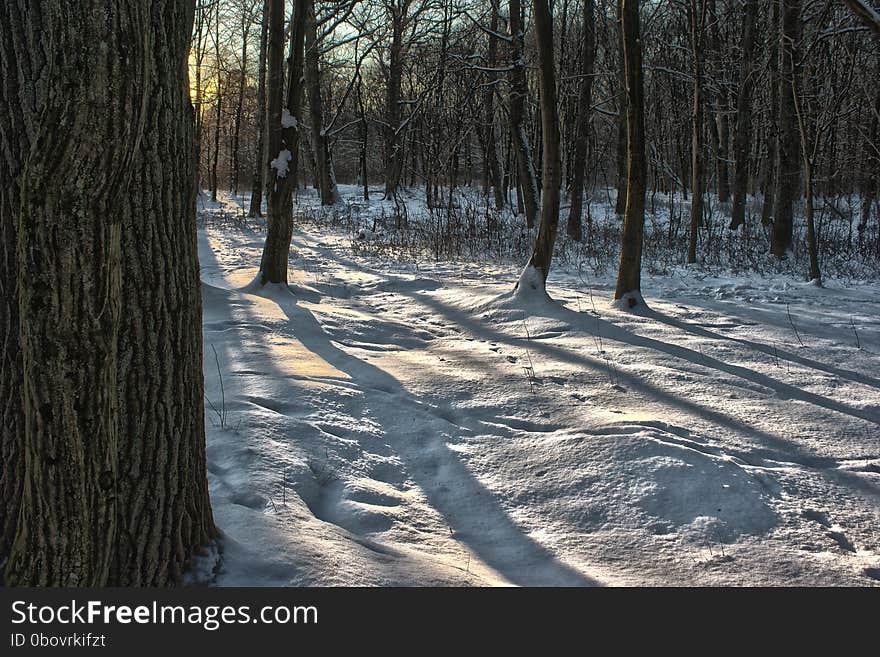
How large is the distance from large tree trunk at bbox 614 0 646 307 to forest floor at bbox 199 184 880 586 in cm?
54

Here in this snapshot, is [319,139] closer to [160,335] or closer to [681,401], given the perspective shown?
[681,401]

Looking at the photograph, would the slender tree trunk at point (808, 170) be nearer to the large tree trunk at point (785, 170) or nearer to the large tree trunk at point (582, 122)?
the large tree trunk at point (785, 170)

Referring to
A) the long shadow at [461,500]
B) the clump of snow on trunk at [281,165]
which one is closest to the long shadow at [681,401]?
the long shadow at [461,500]

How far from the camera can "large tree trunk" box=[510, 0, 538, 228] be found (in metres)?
12.7

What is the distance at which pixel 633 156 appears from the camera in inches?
278

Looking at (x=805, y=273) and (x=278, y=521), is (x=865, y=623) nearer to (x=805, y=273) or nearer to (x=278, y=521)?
(x=278, y=521)

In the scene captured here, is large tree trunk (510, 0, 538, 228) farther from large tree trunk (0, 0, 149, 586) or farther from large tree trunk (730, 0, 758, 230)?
large tree trunk (0, 0, 149, 586)

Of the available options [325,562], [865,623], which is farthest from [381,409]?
[865,623]

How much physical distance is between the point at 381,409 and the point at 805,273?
348 inches

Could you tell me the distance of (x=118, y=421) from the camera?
194 cm

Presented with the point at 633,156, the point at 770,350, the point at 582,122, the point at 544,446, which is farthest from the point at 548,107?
the point at 582,122

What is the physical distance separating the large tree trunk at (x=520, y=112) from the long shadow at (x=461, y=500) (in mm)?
9233

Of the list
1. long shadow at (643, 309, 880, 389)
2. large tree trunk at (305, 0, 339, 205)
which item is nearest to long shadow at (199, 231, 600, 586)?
long shadow at (643, 309, 880, 389)

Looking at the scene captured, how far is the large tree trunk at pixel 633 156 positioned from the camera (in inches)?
271
